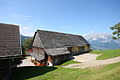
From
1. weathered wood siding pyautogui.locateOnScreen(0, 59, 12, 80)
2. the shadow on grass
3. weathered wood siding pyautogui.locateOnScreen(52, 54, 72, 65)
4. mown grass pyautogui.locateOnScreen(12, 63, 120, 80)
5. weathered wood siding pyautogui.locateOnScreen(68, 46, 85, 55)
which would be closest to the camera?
mown grass pyautogui.locateOnScreen(12, 63, 120, 80)

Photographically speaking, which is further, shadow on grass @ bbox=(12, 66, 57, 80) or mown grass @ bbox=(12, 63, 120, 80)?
shadow on grass @ bbox=(12, 66, 57, 80)

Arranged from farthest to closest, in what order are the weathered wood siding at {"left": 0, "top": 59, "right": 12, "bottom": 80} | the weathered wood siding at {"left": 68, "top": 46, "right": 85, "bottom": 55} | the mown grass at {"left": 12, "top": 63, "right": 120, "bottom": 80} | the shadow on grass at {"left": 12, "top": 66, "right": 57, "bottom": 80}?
the weathered wood siding at {"left": 68, "top": 46, "right": 85, "bottom": 55}
the shadow on grass at {"left": 12, "top": 66, "right": 57, "bottom": 80}
the weathered wood siding at {"left": 0, "top": 59, "right": 12, "bottom": 80}
the mown grass at {"left": 12, "top": 63, "right": 120, "bottom": 80}

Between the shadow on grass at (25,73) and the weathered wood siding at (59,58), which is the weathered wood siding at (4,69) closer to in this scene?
the shadow on grass at (25,73)

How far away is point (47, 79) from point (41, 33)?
18964 mm

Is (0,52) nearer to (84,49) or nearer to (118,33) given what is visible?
(118,33)

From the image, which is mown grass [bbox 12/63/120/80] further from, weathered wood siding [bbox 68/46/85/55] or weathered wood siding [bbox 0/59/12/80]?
weathered wood siding [bbox 68/46/85/55]

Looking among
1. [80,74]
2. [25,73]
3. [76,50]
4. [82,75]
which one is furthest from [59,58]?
[82,75]

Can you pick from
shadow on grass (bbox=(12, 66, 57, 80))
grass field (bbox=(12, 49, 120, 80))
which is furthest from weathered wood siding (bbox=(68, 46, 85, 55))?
grass field (bbox=(12, 49, 120, 80))

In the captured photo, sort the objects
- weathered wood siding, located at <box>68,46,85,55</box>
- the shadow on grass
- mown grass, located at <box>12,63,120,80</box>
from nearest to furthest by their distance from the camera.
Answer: mown grass, located at <box>12,63,120,80</box>
the shadow on grass
weathered wood siding, located at <box>68,46,85,55</box>

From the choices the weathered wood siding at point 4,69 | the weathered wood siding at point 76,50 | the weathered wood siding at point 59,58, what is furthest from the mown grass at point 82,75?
the weathered wood siding at point 76,50

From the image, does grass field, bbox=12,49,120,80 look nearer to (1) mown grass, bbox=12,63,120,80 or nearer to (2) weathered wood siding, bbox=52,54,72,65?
(1) mown grass, bbox=12,63,120,80

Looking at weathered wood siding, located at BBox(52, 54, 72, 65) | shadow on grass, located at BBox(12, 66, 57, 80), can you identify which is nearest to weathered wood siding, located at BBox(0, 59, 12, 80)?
shadow on grass, located at BBox(12, 66, 57, 80)

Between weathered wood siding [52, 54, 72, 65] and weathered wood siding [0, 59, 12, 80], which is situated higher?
weathered wood siding [0, 59, 12, 80]

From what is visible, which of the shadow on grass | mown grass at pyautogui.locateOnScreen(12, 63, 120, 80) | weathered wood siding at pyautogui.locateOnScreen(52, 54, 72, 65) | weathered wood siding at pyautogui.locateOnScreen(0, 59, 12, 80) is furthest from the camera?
weathered wood siding at pyautogui.locateOnScreen(52, 54, 72, 65)
